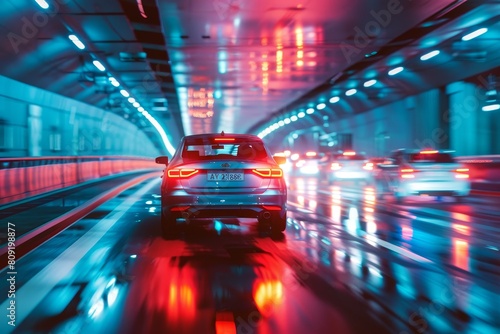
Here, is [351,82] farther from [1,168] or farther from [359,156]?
[1,168]

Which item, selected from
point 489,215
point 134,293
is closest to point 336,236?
point 134,293

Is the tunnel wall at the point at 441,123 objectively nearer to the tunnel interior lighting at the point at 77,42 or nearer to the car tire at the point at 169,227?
the tunnel interior lighting at the point at 77,42

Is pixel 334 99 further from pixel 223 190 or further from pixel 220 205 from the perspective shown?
pixel 220 205

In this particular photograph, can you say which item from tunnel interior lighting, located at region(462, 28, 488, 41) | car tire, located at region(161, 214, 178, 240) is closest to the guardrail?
car tire, located at region(161, 214, 178, 240)

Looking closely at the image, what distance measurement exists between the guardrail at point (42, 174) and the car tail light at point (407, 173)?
1034 centimetres

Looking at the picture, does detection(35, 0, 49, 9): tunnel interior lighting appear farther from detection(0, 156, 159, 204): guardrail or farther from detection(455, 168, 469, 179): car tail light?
detection(455, 168, 469, 179): car tail light

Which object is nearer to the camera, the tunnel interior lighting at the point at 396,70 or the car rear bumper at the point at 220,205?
the car rear bumper at the point at 220,205

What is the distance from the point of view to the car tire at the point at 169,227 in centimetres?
962

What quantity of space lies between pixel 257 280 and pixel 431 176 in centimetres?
1187

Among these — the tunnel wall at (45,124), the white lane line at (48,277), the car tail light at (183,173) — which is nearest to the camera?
the white lane line at (48,277)

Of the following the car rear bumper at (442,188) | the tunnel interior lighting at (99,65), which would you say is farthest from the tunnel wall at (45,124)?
the car rear bumper at (442,188)

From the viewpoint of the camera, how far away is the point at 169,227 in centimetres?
973

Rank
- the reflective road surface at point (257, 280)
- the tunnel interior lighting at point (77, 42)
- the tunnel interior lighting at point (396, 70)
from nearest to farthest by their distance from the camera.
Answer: the reflective road surface at point (257, 280) < the tunnel interior lighting at point (77, 42) < the tunnel interior lighting at point (396, 70)

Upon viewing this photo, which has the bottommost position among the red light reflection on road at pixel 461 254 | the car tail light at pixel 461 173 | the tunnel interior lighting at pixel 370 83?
the red light reflection on road at pixel 461 254
